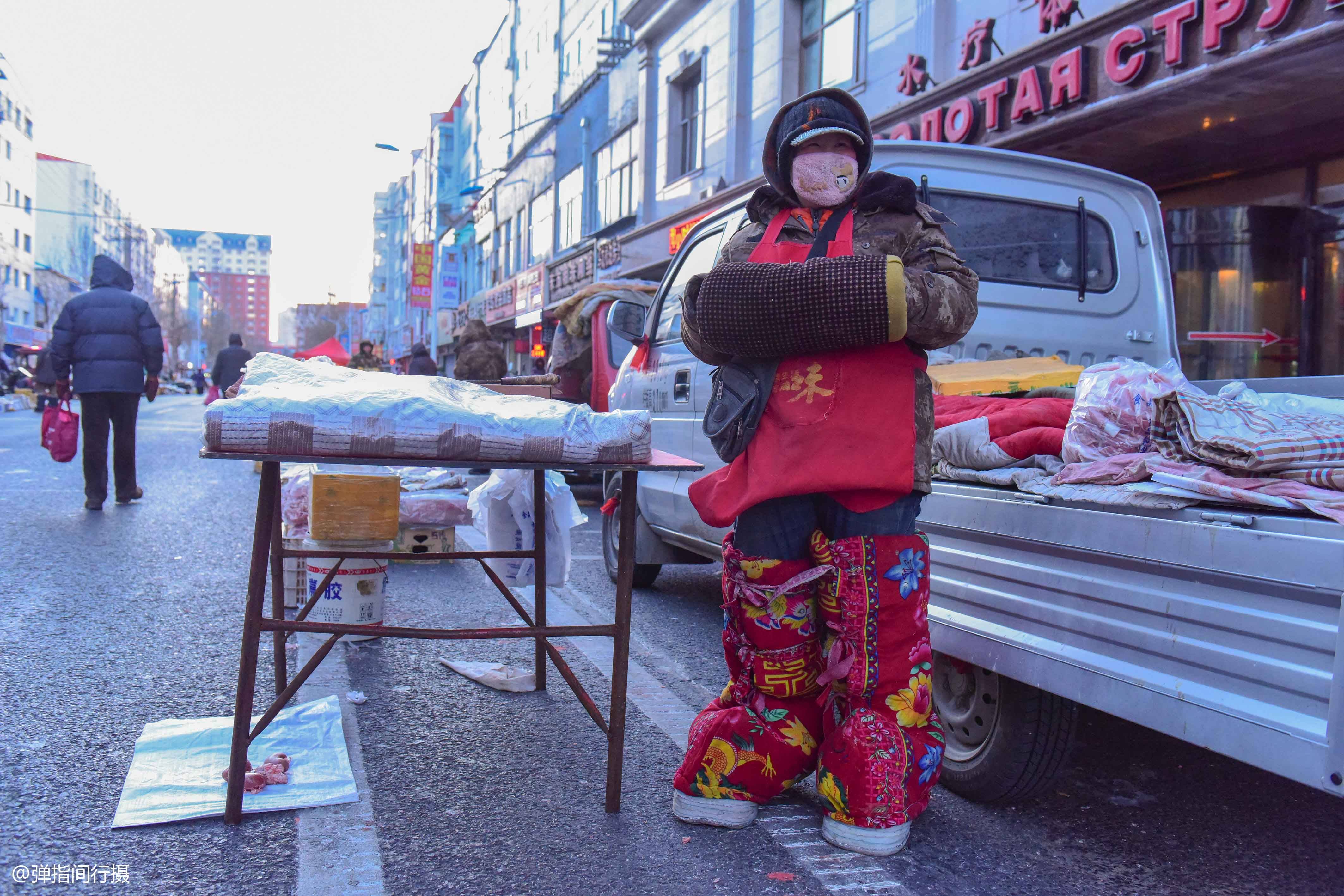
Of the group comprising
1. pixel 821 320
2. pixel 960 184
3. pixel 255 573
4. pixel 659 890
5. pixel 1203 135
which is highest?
pixel 1203 135

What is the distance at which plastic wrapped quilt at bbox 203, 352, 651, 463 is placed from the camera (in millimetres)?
2266

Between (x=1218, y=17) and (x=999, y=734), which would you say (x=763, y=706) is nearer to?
(x=999, y=734)

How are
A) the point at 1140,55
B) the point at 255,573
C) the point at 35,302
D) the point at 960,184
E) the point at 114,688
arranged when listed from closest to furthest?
the point at 255,573 < the point at 114,688 < the point at 960,184 < the point at 1140,55 < the point at 35,302

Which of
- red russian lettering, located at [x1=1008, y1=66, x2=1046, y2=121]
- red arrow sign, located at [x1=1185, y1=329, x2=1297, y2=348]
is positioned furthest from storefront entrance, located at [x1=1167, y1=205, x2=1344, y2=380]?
red russian lettering, located at [x1=1008, y1=66, x2=1046, y2=121]

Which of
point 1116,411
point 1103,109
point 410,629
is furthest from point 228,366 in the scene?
point 1116,411

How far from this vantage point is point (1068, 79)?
311 inches

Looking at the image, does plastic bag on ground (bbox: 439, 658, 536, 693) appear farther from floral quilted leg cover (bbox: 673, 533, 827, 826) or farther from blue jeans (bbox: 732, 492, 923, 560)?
blue jeans (bbox: 732, 492, 923, 560)

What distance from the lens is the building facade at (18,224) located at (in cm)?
6119

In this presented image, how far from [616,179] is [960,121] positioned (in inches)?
598

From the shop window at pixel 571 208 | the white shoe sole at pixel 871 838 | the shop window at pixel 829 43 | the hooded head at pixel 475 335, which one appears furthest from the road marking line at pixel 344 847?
the shop window at pixel 571 208

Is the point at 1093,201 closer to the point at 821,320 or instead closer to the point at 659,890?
the point at 821,320

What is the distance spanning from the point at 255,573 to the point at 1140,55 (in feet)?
23.6

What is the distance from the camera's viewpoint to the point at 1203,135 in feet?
26.3

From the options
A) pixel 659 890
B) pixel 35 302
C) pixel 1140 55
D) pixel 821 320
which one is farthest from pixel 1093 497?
pixel 35 302
